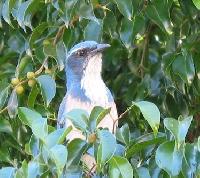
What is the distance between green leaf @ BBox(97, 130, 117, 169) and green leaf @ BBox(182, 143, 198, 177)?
24 centimetres

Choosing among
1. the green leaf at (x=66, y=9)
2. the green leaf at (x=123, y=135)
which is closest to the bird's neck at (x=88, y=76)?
the green leaf at (x=66, y=9)

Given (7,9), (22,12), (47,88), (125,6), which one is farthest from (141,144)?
(7,9)

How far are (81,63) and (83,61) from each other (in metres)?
0.02

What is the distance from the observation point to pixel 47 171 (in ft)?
8.04

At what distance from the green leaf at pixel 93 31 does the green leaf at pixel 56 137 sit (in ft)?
3.97

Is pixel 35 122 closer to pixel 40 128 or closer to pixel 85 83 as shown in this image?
pixel 40 128

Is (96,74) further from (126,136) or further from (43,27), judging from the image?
(126,136)

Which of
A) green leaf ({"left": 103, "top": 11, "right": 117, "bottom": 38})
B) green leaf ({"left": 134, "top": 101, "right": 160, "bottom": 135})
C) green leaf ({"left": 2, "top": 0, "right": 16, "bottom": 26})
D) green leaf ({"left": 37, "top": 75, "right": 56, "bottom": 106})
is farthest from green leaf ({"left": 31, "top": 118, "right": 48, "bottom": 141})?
green leaf ({"left": 103, "top": 11, "right": 117, "bottom": 38})

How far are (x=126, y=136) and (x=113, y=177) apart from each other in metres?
0.36

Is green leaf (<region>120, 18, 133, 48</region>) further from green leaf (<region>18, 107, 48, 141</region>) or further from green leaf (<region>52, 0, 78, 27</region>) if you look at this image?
green leaf (<region>18, 107, 48, 141</region>)

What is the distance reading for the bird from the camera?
11.8 feet

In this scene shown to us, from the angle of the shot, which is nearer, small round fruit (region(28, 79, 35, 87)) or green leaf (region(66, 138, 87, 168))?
green leaf (region(66, 138, 87, 168))

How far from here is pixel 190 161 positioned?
2439mm

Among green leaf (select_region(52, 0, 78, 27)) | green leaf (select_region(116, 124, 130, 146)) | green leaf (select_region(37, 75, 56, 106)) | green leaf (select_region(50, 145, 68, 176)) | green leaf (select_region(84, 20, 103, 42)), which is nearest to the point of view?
green leaf (select_region(50, 145, 68, 176))
